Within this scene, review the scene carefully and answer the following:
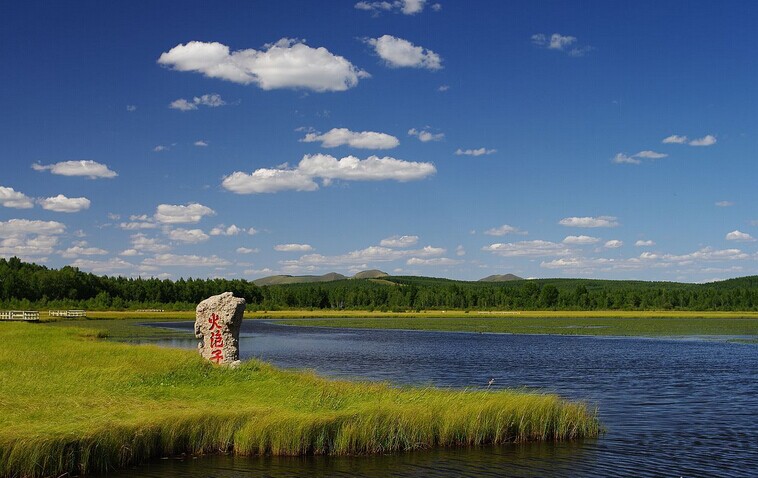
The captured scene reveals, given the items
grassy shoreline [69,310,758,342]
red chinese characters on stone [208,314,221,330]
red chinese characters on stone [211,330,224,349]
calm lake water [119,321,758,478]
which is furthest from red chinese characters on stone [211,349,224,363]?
grassy shoreline [69,310,758,342]

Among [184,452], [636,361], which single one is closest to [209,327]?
[184,452]

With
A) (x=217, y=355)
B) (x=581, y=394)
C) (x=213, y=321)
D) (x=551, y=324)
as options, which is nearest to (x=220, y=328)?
(x=213, y=321)

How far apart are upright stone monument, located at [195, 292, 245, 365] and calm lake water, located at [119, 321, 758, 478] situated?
9223mm

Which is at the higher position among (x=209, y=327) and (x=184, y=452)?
(x=209, y=327)

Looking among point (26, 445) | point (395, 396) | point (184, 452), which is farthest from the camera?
point (395, 396)

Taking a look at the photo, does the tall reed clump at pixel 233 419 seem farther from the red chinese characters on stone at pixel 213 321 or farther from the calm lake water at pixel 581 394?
the red chinese characters on stone at pixel 213 321

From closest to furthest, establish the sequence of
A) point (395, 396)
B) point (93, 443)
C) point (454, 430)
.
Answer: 1. point (93, 443)
2. point (454, 430)
3. point (395, 396)

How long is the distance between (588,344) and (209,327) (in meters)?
46.3

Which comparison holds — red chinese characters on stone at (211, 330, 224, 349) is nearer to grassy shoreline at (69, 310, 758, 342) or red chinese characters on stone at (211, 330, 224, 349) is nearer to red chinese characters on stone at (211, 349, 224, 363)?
red chinese characters on stone at (211, 349, 224, 363)

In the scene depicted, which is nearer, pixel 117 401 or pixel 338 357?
pixel 117 401

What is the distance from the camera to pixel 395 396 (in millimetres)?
26266

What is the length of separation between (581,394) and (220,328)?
17925 mm

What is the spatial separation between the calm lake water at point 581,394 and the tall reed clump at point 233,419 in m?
→ 0.64

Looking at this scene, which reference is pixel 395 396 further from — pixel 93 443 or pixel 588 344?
pixel 588 344
